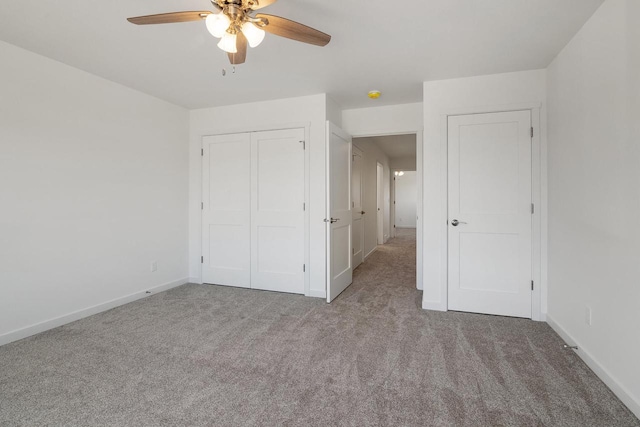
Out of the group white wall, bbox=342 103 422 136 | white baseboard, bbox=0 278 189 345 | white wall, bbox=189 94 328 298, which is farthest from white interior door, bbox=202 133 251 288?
white wall, bbox=342 103 422 136

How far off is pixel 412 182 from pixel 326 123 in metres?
9.57

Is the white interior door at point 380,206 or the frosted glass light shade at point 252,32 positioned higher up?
the frosted glass light shade at point 252,32

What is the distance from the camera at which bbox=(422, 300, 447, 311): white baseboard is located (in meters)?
3.05

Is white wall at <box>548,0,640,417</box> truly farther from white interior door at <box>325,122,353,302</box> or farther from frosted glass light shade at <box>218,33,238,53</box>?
frosted glass light shade at <box>218,33,238,53</box>

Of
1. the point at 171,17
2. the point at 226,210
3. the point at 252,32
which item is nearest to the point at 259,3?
the point at 252,32

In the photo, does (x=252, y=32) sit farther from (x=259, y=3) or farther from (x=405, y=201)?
(x=405, y=201)

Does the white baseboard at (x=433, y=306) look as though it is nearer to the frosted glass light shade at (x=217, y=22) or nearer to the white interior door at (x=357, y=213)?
the white interior door at (x=357, y=213)

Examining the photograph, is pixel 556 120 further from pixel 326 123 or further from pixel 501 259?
pixel 326 123

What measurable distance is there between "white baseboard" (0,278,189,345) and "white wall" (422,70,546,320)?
10.4ft

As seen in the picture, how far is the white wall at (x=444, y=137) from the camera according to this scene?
2.75 m

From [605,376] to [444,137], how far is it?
2181mm

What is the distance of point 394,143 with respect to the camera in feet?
21.7

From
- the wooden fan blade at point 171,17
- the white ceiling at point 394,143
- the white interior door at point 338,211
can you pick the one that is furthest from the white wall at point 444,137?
the white ceiling at point 394,143

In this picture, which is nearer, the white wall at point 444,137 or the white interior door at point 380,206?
the white wall at point 444,137
